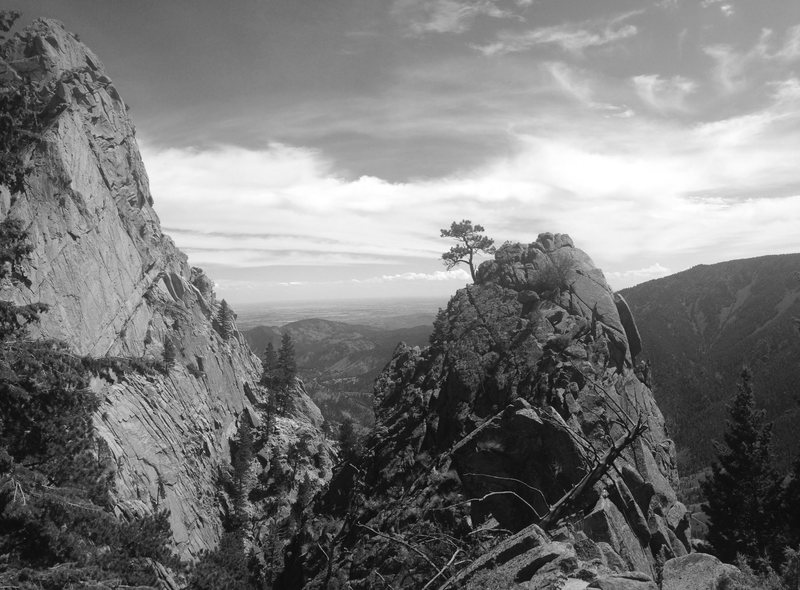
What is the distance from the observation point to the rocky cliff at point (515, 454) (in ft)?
28.6

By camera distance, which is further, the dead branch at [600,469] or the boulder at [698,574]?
the boulder at [698,574]

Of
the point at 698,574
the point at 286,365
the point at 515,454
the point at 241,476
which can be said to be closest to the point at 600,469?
the point at 698,574

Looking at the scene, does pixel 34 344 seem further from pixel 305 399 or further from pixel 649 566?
pixel 305 399

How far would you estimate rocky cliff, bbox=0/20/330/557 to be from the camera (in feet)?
163

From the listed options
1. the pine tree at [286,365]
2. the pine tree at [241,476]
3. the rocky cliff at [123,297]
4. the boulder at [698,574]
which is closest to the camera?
the boulder at [698,574]

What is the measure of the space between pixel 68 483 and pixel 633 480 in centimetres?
2484

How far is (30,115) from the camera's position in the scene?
1477 cm

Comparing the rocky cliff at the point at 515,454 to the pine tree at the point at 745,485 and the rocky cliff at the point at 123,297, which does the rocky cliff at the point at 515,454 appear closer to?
the pine tree at the point at 745,485

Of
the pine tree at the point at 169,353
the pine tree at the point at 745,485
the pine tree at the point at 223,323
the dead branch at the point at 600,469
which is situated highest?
the dead branch at the point at 600,469

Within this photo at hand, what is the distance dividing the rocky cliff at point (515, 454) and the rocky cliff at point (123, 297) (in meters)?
25.7

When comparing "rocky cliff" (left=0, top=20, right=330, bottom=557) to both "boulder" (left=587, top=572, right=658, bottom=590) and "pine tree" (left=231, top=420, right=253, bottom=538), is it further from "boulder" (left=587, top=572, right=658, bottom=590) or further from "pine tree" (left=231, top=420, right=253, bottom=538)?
"boulder" (left=587, top=572, right=658, bottom=590)

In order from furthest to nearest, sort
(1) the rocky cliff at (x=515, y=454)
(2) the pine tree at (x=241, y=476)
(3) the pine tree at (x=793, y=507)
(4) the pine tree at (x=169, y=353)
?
(4) the pine tree at (x=169, y=353) < (2) the pine tree at (x=241, y=476) < (3) the pine tree at (x=793, y=507) < (1) the rocky cliff at (x=515, y=454)

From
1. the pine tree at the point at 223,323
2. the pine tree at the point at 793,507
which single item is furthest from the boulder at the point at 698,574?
the pine tree at the point at 223,323

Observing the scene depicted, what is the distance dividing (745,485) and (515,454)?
24102mm
